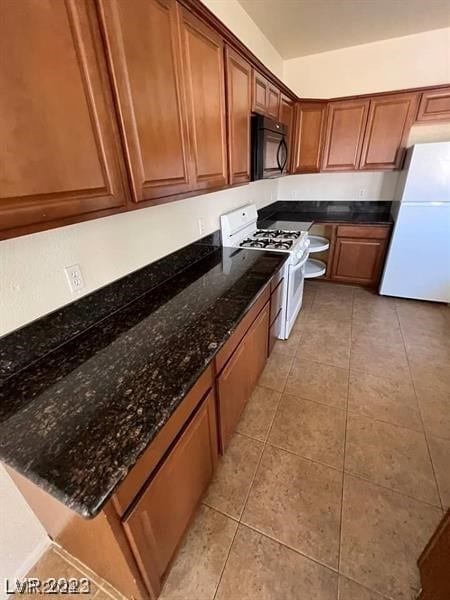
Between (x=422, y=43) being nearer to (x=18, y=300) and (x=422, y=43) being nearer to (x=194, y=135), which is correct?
(x=194, y=135)

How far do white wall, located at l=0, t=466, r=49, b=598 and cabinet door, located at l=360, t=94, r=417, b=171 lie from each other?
3933mm

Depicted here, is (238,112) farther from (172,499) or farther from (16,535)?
(16,535)

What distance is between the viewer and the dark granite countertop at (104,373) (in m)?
0.69

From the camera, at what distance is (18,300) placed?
0.97 meters

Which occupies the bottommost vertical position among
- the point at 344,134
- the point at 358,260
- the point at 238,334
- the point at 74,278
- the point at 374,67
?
the point at 358,260

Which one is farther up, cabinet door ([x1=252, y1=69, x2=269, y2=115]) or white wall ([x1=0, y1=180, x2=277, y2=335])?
cabinet door ([x1=252, y1=69, x2=269, y2=115])

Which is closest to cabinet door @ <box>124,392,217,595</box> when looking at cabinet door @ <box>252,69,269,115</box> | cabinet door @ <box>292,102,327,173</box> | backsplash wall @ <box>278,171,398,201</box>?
cabinet door @ <box>252,69,269,115</box>

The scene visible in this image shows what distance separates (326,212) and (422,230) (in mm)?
1217

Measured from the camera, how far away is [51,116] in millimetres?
707

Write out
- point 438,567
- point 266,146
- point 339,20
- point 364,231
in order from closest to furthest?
point 438,567 < point 266,146 < point 339,20 < point 364,231

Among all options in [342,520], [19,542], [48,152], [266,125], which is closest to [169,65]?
[48,152]

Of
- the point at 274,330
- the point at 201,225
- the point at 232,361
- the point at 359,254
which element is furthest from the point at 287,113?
the point at 232,361

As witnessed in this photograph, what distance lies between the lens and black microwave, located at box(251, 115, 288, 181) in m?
1.92

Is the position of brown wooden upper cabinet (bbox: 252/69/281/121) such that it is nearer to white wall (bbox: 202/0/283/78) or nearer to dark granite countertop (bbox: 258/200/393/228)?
white wall (bbox: 202/0/283/78)
